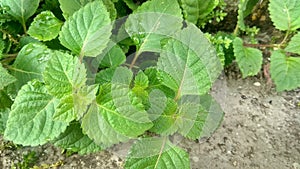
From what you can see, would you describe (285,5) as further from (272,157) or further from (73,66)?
(73,66)

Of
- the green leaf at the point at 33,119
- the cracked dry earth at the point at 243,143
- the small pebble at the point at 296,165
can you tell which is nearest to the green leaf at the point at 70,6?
the green leaf at the point at 33,119

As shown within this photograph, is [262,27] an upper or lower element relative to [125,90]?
upper

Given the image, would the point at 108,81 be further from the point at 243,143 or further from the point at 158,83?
the point at 243,143

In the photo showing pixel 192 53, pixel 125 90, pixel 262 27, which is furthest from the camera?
pixel 262 27

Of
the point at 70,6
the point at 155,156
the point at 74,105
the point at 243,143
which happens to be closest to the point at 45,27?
the point at 70,6

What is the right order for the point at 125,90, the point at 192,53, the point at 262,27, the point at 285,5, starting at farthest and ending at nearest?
the point at 262,27 < the point at 285,5 < the point at 192,53 < the point at 125,90

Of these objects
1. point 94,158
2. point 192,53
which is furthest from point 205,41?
point 94,158

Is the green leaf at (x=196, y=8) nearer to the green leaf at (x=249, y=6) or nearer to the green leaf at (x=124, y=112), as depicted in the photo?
the green leaf at (x=249, y=6)

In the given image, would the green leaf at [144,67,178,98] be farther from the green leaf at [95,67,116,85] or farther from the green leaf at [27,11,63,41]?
the green leaf at [27,11,63,41]
